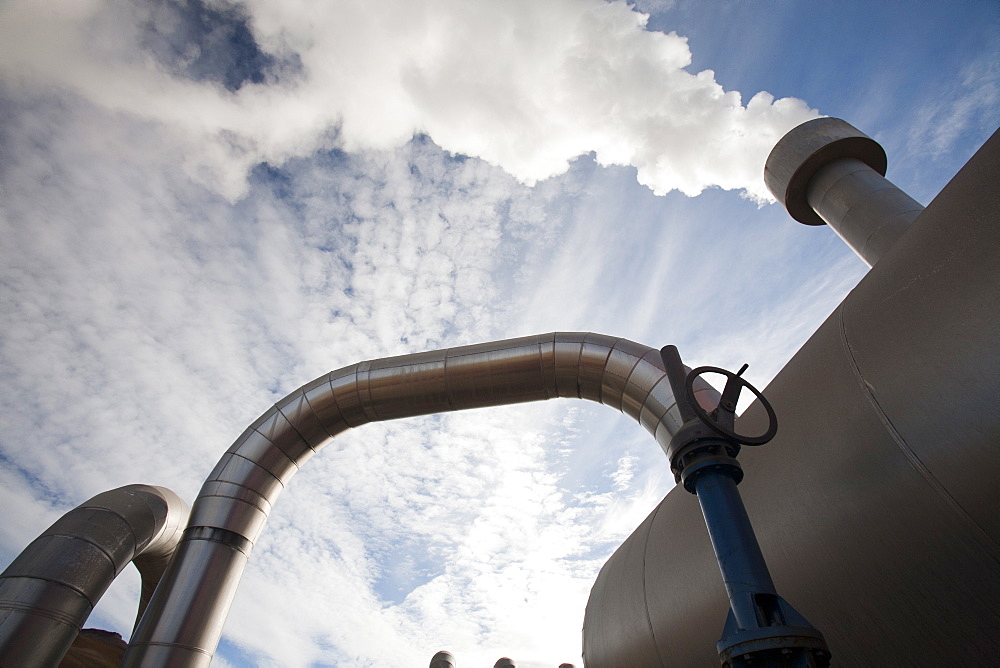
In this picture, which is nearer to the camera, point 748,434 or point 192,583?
point 748,434

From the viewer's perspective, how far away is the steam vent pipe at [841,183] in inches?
325

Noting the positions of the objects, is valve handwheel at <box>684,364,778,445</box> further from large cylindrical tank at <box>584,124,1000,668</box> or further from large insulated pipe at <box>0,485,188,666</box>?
large insulated pipe at <box>0,485,188,666</box>

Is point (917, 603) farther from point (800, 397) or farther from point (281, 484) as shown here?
point (281, 484)

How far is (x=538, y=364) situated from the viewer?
287 inches

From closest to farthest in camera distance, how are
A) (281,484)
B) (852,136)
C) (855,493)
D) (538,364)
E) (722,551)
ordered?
(855,493) < (722,551) < (538,364) < (281,484) < (852,136)

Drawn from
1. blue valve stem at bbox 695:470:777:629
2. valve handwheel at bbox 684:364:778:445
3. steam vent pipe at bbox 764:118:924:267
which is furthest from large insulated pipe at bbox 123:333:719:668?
steam vent pipe at bbox 764:118:924:267

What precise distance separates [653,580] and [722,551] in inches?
67.2

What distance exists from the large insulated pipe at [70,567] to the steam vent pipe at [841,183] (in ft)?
37.5

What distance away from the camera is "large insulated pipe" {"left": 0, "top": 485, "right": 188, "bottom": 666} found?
5711mm

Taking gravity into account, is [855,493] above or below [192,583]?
below

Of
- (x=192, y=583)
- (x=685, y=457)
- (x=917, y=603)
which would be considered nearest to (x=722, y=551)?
(x=685, y=457)

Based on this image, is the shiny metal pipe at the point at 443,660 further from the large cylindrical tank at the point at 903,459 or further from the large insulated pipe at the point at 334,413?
the large cylindrical tank at the point at 903,459

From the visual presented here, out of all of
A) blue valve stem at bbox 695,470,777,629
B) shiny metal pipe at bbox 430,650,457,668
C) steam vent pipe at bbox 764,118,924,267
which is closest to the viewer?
blue valve stem at bbox 695,470,777,629

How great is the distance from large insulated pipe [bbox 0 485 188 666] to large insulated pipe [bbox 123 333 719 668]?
0.75 meters
